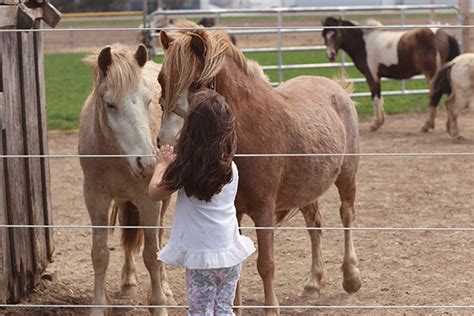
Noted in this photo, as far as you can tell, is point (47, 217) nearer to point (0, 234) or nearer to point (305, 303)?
point (0, 234)

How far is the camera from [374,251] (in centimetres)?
670

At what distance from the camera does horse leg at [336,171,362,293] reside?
577 cm

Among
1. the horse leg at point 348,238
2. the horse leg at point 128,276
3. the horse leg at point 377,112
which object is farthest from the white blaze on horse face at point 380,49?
the horse leg at point 128,276

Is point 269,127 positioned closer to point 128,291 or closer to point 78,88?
point 128,291

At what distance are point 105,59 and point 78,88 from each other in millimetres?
15147

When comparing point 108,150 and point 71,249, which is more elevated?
point 108,150

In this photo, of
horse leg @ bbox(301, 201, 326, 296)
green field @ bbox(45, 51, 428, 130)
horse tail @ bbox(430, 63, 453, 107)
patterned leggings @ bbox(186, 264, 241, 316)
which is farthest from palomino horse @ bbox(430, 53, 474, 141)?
patterned leggings @ bbox(186, 264, 241, 316)

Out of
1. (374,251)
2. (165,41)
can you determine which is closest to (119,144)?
(165,41)

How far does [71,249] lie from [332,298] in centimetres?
232

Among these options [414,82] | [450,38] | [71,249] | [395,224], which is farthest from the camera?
[414,82]

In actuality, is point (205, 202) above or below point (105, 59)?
below

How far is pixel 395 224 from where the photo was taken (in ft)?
24.8

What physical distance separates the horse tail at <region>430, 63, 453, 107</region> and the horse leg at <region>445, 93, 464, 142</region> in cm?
22

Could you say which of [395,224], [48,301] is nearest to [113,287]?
[48,301]
